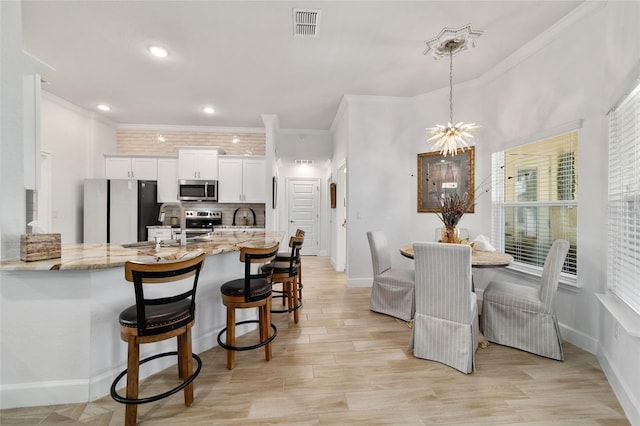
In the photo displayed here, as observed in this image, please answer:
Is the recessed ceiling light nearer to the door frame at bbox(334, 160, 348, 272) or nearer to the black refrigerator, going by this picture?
the black refrigerator

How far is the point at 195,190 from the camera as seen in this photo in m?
5.46

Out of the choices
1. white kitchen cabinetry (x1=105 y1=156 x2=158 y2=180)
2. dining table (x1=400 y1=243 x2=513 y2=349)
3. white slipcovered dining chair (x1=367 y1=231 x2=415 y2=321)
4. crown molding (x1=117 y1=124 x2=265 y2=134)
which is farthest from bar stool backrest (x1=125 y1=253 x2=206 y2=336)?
crown molding (x1=117 y1=124 x2=265 y2=134)

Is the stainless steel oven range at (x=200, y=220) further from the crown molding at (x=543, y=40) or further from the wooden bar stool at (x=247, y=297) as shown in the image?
the crown molding at (x=543, y=40)

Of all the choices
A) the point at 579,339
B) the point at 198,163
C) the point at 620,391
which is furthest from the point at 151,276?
the point at 198,163

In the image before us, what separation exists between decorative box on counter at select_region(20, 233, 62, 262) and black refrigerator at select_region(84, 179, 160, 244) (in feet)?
11.7

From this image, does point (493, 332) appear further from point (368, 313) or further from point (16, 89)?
point (16, 89)

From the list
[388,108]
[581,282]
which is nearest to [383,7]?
[388,108]

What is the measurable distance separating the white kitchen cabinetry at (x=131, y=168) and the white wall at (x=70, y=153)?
0.51ft

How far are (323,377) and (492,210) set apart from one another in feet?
9.84

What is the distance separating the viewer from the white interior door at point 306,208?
748cm

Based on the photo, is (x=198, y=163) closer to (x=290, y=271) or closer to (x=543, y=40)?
(x=290, y=271)

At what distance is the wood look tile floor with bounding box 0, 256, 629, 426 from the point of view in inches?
64.4

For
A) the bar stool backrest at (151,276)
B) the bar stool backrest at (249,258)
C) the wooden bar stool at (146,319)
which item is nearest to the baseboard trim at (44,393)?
the wooden bar stool at (146,319)

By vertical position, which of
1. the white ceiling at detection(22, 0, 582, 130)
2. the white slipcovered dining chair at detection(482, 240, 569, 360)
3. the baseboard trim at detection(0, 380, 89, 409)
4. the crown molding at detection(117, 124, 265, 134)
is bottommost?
the baseboard trim at detection(0, 380, 89, 409)
